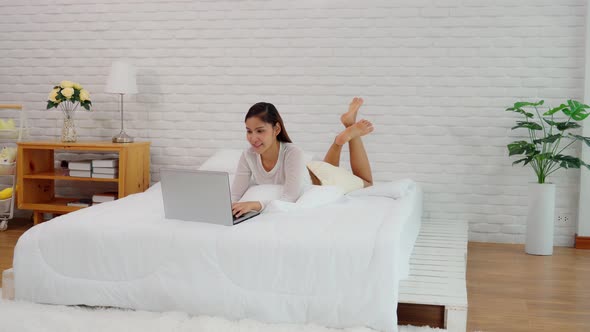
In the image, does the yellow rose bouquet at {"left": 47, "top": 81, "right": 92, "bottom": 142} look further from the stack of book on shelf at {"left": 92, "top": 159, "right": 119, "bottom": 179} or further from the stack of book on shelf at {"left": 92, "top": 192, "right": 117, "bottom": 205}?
the stack of book on shelf at {"left": 92, "top": 192, "right": 117, "bottom": 205}

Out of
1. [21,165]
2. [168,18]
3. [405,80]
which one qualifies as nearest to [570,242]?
[405,80]

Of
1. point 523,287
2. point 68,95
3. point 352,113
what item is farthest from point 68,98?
point 523,287

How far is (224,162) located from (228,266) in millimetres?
2248

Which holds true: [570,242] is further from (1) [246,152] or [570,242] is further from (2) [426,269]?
(1) [246,152]

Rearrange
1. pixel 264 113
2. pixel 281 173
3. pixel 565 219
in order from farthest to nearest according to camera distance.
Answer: pixel 565 219
pixel 281 173
pixel 264 113

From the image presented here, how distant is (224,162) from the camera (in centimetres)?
526

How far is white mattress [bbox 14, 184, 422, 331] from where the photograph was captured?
2936 mm

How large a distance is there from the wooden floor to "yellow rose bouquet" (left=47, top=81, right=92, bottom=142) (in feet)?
2.85

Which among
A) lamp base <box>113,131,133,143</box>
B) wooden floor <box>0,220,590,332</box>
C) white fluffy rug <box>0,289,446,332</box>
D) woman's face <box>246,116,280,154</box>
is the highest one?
woman's face <box>246,116,280,154</box>

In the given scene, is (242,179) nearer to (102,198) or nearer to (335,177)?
(335,177)

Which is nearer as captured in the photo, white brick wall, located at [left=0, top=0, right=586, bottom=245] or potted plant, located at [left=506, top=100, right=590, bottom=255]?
potted plant, located at [left=506, top=100, right=590, bottom=255]

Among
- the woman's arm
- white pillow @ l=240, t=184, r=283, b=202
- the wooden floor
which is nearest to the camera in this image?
the wooden floor

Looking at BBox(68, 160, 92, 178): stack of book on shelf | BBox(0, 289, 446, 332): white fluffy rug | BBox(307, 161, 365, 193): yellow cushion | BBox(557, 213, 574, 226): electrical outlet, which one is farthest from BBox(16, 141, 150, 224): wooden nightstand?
BBox(557, 213, 574, 226): electrical outlet

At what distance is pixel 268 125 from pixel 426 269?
1125mm
